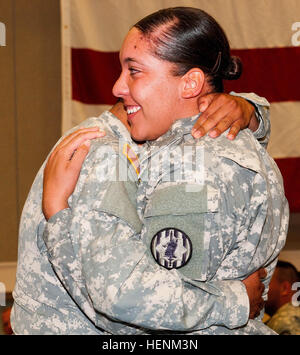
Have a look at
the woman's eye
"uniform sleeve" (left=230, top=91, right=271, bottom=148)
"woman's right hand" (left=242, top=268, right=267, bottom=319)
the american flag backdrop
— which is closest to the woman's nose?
the woman's eye

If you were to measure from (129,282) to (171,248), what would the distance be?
11 cm

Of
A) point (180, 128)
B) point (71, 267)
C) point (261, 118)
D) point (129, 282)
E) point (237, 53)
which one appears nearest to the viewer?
point (129, 282)

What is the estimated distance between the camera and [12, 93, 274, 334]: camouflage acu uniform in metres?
1.13

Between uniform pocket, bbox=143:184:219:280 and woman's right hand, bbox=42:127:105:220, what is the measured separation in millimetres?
215

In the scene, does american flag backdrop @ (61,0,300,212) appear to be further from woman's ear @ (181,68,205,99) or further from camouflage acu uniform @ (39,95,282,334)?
camouflage acu uniform @ (39,95,282,334)

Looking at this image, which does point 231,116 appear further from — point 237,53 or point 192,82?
point 237,53

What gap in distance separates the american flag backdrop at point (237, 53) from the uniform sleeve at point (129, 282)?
1.96 metres

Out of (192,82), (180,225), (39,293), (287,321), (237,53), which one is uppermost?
(237,53)

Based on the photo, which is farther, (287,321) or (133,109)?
(287,321)

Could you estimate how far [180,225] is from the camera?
1106 millimetres

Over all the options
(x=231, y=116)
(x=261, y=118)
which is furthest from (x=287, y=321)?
(x=231, y=116)

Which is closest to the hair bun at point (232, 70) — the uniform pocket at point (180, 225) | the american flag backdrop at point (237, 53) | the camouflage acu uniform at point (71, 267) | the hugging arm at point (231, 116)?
the hugging arm at point (231, 116)

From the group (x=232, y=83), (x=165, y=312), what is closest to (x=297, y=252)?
(x=232, y=83)

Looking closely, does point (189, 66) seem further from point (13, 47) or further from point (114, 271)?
point (13, 47)
